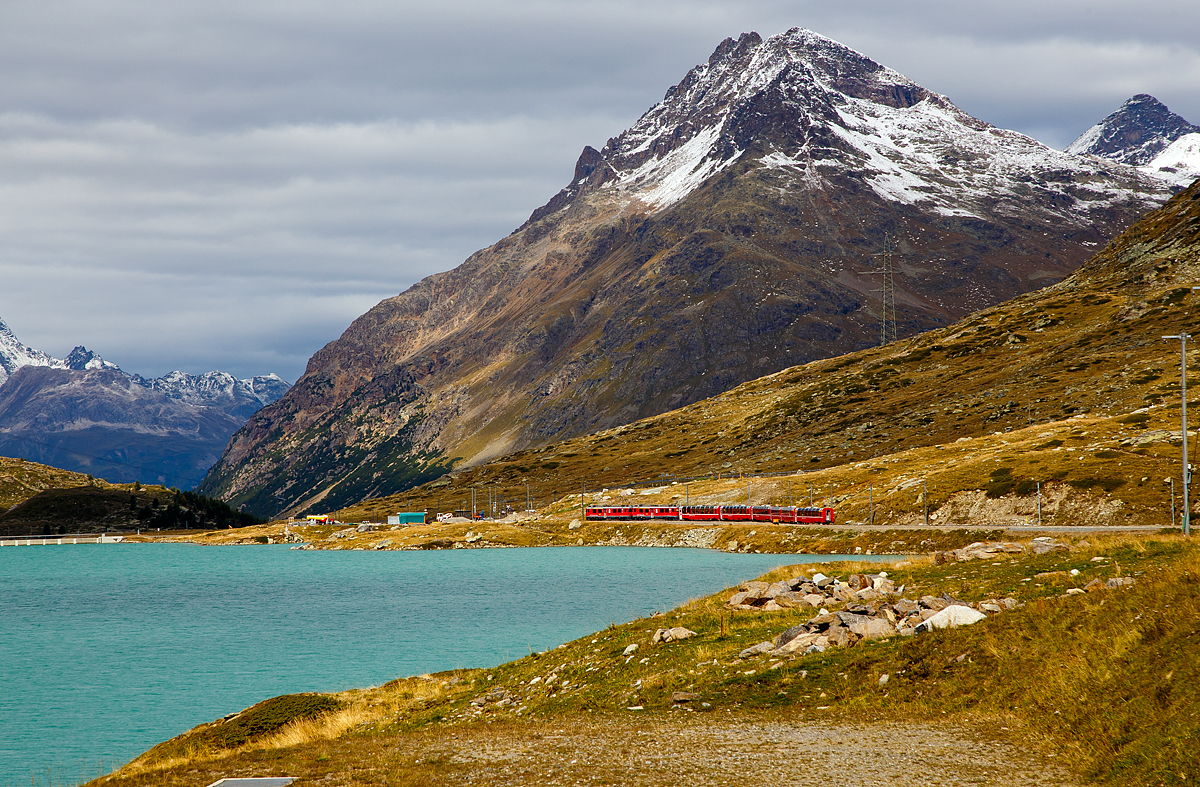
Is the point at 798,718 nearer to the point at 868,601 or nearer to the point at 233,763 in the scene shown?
the point at 868,601

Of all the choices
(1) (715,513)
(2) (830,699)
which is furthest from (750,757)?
(1) (715,513)

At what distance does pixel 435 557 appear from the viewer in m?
154

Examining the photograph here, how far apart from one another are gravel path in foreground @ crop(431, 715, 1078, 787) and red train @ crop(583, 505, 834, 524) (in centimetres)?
10326

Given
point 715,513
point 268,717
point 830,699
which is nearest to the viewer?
point 830,699

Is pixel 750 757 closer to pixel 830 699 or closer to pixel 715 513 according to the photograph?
pixel 830 699

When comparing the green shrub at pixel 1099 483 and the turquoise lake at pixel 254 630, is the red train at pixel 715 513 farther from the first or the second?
the green shrub at pixel 1099 483

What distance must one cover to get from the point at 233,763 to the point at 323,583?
321 ft

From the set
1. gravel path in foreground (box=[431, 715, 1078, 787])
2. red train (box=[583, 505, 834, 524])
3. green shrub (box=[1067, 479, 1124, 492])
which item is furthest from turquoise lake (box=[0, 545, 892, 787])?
green shrub (box=[1067, 479, 1124, 492])

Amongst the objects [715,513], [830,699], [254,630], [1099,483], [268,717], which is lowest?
[254,630]

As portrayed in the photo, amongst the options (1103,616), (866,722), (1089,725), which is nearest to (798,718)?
(866,722)

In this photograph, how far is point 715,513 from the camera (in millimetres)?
156000

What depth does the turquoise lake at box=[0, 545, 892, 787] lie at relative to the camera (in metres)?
43.8

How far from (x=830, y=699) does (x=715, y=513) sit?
441ft

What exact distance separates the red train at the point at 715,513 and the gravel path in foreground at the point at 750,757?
10326 cm
